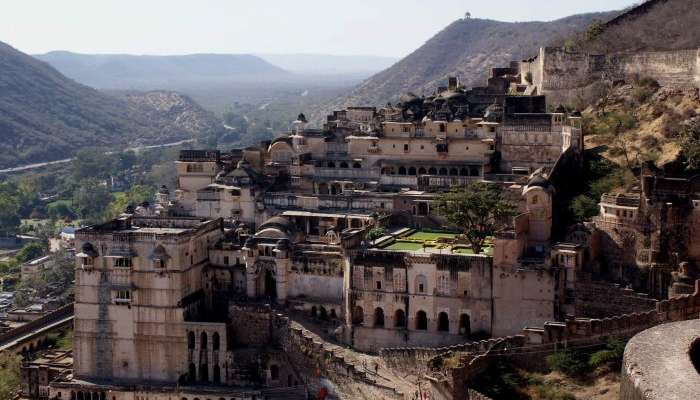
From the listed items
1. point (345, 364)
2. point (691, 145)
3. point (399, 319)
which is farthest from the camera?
point (691, 145)

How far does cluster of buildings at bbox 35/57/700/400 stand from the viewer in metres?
35.6

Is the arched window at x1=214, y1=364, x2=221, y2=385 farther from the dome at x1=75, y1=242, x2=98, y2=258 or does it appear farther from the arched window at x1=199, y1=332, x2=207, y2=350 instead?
the dome at x1=75, y1=242, x2=98, y2=258

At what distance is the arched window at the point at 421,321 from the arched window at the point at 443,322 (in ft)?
1.68

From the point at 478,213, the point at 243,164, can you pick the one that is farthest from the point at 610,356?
the point at 243,164

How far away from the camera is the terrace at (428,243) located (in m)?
38.0

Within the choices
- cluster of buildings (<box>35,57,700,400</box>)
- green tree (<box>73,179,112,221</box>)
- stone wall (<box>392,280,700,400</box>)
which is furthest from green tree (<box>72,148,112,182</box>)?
stone wall (<box>392,280,700,400</box>)

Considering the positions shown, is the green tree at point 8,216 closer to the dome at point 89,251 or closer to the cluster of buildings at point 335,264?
the cluster of buildings at point 335,264

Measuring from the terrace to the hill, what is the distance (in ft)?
324

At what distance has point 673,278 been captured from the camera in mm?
32688

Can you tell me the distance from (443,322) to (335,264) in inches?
189

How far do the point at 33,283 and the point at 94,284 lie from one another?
25.5 m

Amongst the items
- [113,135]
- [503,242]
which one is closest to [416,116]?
[503,242]

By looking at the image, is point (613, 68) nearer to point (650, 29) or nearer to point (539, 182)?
point (650, 29)

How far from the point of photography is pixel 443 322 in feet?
121
